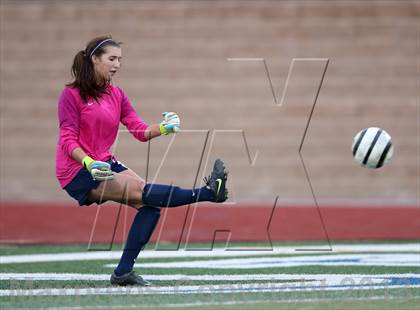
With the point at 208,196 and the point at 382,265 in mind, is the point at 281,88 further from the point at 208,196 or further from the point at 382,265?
the point at 208,196

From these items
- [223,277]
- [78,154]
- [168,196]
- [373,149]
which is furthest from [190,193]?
[373,149]

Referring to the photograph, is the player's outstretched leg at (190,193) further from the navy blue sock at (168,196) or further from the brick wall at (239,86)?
the brick wall at (239,86)

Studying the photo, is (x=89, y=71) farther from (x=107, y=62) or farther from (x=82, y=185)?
(x=82, y=185)

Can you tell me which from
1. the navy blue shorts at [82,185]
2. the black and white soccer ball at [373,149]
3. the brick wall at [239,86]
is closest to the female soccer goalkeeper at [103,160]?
the navy blue shorts at [82,185]

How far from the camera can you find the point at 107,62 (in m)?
6.68

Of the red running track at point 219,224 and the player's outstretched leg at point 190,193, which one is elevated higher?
the player's outstretched leg at point 190,193

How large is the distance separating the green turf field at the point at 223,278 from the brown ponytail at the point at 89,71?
1.19 meters

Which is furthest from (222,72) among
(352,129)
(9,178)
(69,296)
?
(69,296)

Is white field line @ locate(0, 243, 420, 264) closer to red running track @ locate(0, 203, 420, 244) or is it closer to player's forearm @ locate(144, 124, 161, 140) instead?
red running track @ locate(0, 203, 420, 244)

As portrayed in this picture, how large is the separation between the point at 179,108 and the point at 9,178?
2110 millimetres

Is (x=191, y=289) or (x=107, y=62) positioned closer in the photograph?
(x=191, y=289)

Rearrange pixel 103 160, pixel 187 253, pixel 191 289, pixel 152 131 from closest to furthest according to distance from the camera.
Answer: pixel 191 289 < pixel 103 160 < pixel 152 131 < pixel 187 253

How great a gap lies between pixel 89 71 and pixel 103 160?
1.84 feet

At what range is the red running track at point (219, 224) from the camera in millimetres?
10703
